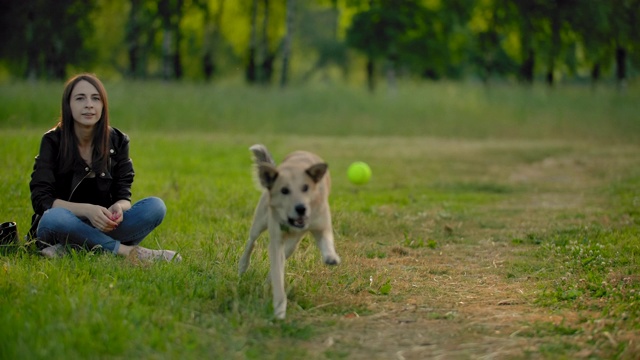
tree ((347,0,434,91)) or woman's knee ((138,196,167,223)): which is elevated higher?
tree ((347,0,434,91))

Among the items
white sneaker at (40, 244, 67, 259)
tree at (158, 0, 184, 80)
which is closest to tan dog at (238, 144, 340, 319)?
white sneaker at (40, 244, 67, 259)

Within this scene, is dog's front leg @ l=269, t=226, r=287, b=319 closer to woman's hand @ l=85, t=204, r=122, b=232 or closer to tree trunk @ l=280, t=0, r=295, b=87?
woman's hand @ l=85, t=204, r=122, b=232

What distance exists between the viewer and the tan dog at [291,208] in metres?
5.04

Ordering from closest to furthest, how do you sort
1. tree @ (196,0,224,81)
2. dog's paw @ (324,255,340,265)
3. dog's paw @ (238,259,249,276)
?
dog's paw @ (324,255,340,265), dog's paw @ (238,259,249,276), tree @ (196,0,224,81)

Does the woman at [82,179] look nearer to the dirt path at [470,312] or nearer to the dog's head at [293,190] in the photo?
the dog's head at [293,190]

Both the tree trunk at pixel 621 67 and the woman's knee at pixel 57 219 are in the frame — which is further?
the tree trunk at pixel 621 67

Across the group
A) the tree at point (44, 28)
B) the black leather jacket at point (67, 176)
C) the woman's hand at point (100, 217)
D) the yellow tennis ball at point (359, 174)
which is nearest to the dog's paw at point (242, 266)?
the woman's hand at point (100, 217)

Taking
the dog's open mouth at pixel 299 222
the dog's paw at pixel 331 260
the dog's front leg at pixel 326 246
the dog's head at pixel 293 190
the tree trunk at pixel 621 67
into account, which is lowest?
the dog's paw at pixel 331 260

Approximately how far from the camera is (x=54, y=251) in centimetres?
635

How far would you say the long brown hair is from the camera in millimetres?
6309

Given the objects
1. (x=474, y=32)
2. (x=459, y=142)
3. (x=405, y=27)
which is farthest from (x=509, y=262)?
(x=474, y=32)

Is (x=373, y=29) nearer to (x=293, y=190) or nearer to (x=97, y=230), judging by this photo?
(x=97, y=230)

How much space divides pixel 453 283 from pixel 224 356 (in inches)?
107

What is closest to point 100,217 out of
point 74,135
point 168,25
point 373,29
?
point 74,135
